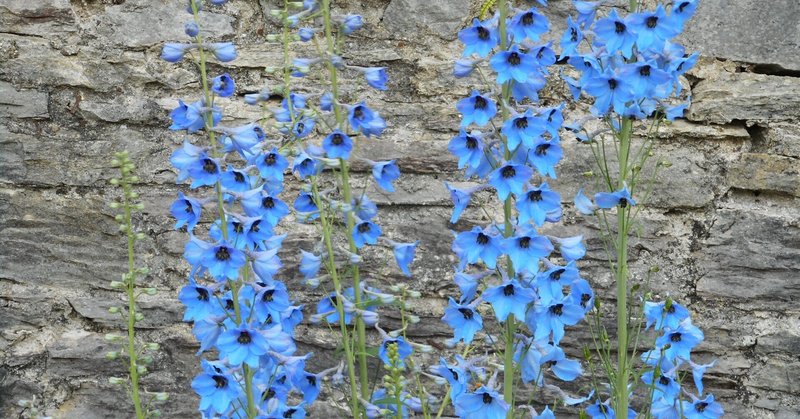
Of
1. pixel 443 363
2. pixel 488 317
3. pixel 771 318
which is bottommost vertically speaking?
pixel 443 363

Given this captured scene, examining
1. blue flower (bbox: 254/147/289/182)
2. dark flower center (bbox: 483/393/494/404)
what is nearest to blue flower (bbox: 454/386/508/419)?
dark flower center (bbox: 483/393/494/404)

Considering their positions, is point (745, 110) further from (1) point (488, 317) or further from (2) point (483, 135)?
(2) point (483, 135)

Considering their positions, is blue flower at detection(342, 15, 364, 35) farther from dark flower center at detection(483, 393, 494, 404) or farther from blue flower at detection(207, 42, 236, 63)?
dark flower center at detection(483, 393, 494, 404)

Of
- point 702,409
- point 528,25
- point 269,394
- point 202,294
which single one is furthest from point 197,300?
point 702,409

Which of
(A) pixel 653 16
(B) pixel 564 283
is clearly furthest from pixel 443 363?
(A) pixel 653 16

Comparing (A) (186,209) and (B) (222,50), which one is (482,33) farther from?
(A) (186,209)
